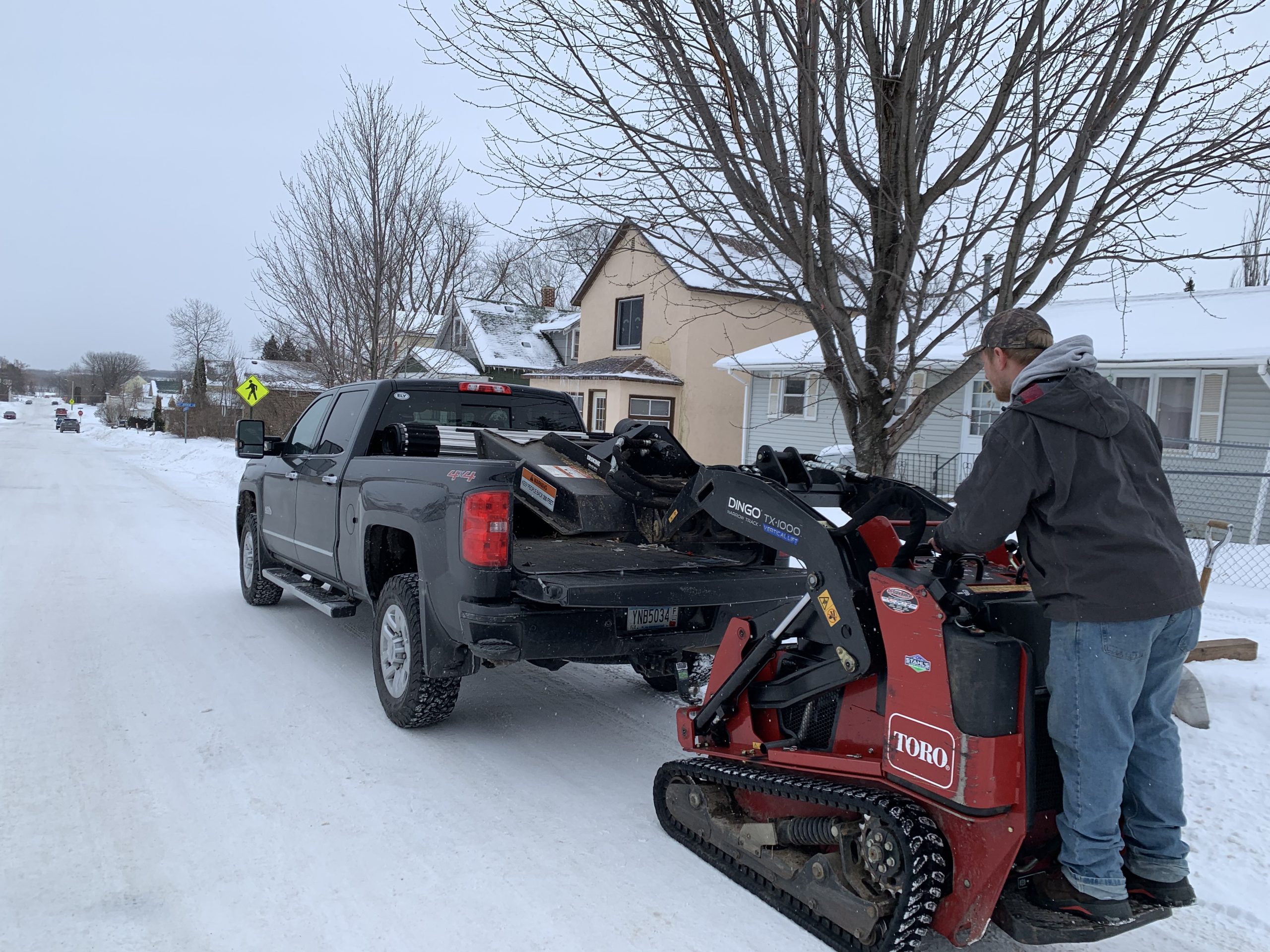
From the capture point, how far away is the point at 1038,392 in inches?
110

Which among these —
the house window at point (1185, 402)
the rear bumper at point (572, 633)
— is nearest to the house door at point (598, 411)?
the house window at point (1185, 402)

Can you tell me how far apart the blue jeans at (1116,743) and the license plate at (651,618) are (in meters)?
2.14

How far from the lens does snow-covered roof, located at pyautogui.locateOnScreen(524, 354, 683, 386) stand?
80.6ft

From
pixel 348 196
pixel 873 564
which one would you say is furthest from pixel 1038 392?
pixel 348 196

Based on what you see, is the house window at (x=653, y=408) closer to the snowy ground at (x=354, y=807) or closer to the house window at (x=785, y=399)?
the house window at (x=785, y=399)

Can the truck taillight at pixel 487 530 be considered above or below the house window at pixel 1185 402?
below

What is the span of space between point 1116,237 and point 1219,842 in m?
3.64

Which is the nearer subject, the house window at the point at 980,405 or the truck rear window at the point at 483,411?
the truck rear window at the point at 483,411

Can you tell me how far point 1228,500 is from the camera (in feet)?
45.0

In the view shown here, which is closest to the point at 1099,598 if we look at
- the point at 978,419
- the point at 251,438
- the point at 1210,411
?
the point at 251,438

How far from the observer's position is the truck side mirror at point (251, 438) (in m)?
7.10

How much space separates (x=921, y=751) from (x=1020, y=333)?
4.65ft

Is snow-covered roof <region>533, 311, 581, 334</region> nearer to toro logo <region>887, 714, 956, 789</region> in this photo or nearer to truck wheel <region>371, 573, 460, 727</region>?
truck wheel <region>371, 573, 460, 727</region>

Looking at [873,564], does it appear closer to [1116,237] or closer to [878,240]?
[878,240]
